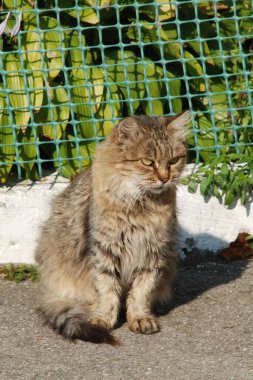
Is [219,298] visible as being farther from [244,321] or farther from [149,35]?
[149,35]

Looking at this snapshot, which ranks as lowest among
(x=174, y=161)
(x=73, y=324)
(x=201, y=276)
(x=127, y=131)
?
(x=201, y=276)

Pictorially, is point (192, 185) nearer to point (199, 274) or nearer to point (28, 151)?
point (199, 274)

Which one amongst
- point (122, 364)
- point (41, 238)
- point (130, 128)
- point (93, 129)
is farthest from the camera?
point (93, 129)

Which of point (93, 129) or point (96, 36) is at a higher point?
point (96, 36)

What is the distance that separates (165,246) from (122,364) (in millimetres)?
943

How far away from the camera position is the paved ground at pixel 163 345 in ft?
15.5

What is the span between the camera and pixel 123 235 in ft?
17.6

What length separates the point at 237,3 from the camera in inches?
290

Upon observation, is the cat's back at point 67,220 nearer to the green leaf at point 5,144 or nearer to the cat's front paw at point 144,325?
the cat's front paw at point 144,325

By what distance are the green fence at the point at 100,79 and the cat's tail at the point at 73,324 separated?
5.20ft

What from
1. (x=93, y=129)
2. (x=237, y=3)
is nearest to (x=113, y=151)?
(x=93, y=129)

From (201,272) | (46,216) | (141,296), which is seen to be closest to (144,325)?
(141,296)

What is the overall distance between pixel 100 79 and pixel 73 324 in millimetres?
2302

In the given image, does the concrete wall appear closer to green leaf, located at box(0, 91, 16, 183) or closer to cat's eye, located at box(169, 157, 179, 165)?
green leaf, located at box(0, 91, 16, 183)
